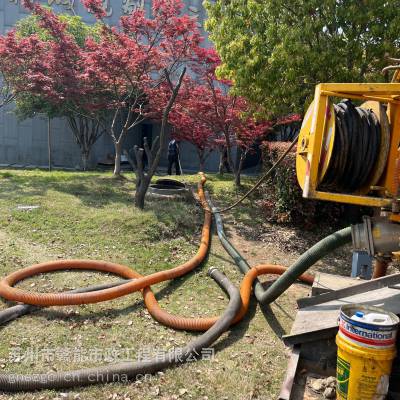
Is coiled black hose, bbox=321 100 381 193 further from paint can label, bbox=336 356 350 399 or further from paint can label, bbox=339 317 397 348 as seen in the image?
paint can label, bbox=336 356 350 399

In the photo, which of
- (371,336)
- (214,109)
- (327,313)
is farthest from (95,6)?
(371,336)

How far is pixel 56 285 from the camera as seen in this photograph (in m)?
5.55

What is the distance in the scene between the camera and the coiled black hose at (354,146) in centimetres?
365

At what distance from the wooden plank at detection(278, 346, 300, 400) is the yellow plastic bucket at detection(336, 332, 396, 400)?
1.20ft

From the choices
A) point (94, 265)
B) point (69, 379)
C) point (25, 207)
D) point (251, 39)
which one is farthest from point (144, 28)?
point (69, 379)


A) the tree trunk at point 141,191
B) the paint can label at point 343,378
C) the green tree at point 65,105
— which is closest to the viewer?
the paint can label at point 343,378

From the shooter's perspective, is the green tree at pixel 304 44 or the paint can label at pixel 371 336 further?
the green tree at pixel 304 44

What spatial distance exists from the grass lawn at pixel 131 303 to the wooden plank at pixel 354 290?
76 centimetres

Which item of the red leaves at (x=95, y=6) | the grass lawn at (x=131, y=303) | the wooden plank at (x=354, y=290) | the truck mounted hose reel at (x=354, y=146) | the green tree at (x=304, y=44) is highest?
the red leaves at (x=95, y=6)

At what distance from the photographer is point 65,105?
1510 centimetres

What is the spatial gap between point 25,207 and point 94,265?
3.03 m

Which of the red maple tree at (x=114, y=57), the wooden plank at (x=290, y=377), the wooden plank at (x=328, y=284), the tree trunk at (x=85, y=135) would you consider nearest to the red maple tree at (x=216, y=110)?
the red maple tree at (x=114, y=57)

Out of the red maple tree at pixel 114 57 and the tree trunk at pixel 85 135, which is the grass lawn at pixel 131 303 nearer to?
the red maple tree at pixel 114 57

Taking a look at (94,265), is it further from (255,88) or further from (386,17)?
(386,17)
